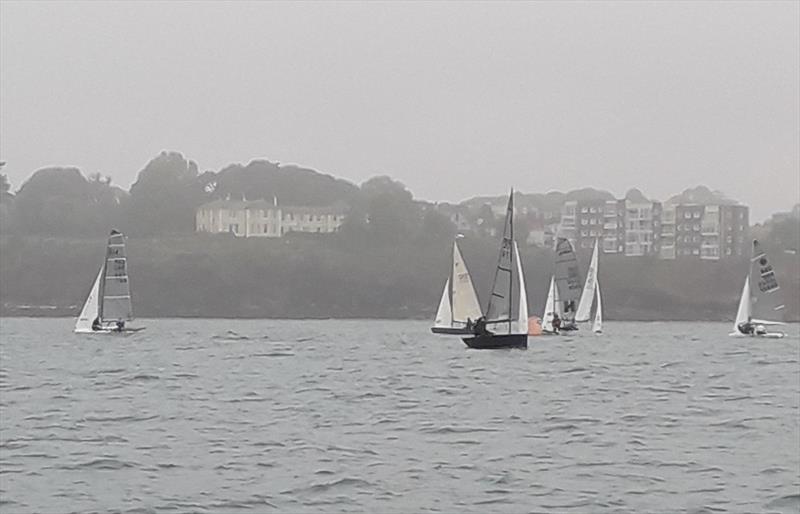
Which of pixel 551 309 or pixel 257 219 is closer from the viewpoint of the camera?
pixel 551 309

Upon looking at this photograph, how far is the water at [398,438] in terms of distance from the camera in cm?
1812

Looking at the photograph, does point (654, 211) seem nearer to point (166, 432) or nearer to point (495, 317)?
point (495, 317)

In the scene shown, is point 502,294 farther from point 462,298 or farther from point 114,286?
point 114,286

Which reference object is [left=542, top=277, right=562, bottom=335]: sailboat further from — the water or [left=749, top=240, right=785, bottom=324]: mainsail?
the water

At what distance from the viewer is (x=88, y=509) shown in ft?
56.5

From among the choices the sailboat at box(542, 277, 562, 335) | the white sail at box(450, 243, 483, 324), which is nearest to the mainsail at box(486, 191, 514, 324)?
the white sail at box(450, 243, 483, 324)

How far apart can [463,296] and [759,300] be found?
18613 millimetres

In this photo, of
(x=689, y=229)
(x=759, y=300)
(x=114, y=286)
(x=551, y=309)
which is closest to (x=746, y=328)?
(x=759, y=300)

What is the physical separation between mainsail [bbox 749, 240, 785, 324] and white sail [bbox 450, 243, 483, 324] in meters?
16.5

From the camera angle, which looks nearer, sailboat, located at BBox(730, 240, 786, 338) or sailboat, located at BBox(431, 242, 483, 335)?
sailboat, located at BBox(431, 242, 483, 335)

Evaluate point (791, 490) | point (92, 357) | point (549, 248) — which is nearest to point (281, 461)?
point (791, 490)

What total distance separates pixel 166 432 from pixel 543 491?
27.9 feet

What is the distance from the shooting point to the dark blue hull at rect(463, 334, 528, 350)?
175 feet

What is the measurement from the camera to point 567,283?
77.9 m
